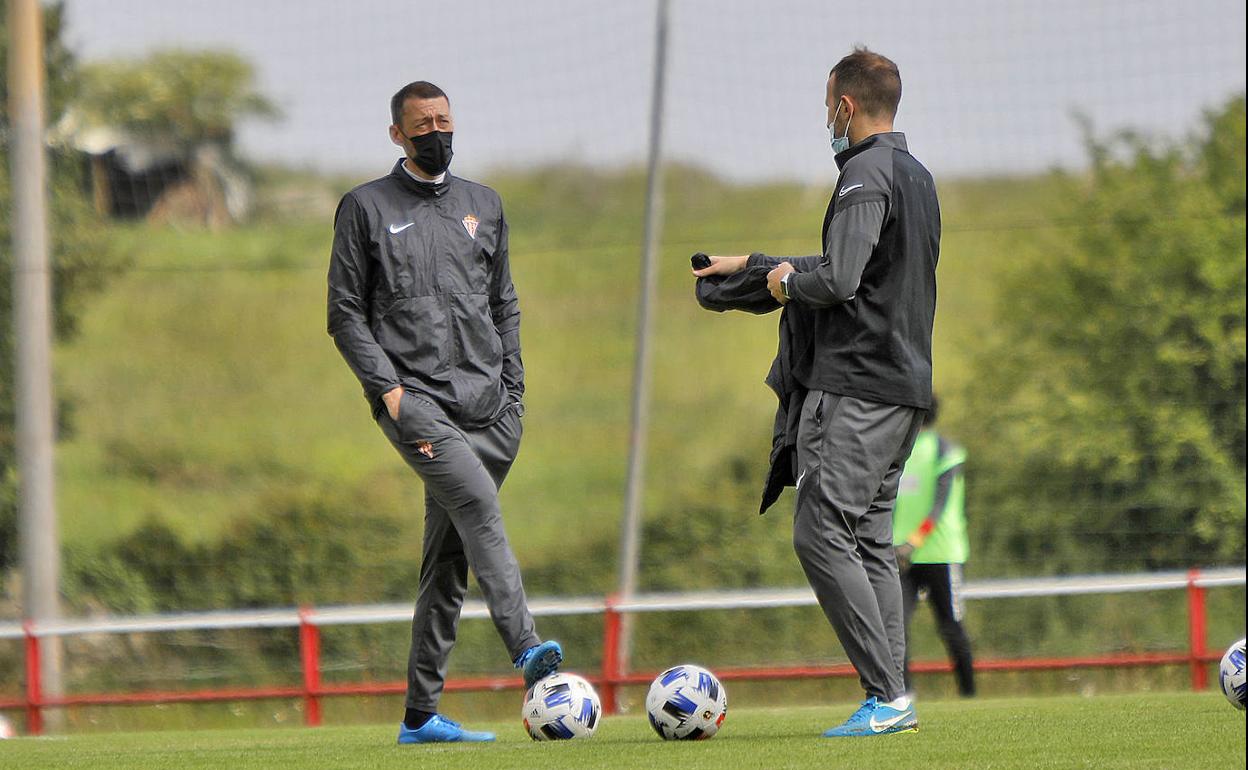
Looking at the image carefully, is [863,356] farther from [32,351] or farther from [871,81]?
[32,351]

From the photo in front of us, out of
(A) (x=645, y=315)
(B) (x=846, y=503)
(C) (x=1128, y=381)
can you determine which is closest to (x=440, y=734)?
(B) (x=846, y=503)

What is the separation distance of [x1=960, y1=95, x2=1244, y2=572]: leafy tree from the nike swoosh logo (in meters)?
9.29

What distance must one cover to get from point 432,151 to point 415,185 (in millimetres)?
136

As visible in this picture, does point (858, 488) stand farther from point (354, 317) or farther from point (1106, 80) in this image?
point (1106, 80)

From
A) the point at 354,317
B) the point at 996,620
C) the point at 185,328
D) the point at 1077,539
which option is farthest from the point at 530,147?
the point at 354,317

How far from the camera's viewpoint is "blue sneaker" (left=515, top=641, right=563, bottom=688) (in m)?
5.54

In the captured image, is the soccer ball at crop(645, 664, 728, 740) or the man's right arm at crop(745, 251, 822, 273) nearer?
the man's right arm at crop(745, 251, 822, 273)

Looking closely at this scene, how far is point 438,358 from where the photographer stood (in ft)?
19.1

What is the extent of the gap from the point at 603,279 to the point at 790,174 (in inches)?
188

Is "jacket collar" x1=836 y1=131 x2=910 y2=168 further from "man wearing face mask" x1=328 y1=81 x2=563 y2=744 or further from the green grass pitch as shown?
the green grass pitch

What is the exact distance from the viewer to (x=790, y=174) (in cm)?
3650

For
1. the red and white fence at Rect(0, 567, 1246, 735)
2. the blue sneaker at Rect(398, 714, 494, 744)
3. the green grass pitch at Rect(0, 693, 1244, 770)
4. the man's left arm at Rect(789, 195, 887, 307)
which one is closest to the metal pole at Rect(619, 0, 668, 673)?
the red and white fence at Rect(0, 567, 1246, 735)

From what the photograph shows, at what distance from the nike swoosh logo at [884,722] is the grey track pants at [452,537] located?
1153mm

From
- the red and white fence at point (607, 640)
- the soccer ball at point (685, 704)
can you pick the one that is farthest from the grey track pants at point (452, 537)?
the red and white fence at point (607, 640)
